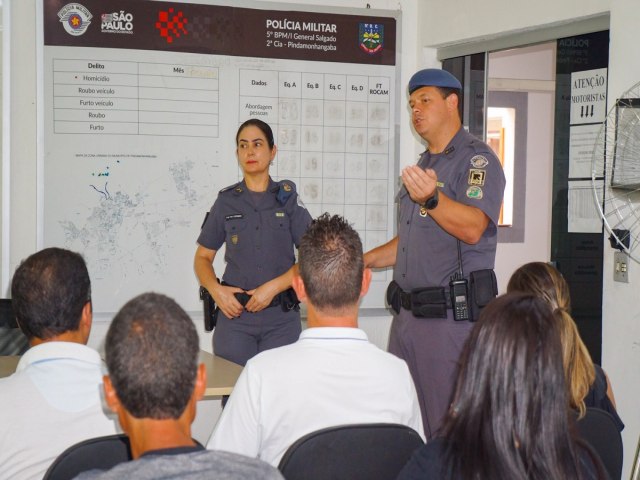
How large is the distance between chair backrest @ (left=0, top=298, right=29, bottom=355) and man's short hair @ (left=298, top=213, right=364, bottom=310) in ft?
4.62

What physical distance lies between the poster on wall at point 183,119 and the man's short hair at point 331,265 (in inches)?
87.7

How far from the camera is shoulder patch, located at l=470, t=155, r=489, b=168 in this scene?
3.13m

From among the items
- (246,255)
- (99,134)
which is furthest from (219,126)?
(246,255)

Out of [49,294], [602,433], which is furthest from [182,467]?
[602,433]

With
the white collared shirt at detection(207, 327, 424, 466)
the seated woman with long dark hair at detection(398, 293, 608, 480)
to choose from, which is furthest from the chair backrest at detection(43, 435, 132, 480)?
the seated woman with long dark hair at detection(398, 293, 608, 480)

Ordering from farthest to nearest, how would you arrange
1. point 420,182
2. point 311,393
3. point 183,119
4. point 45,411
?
point 183,119 < point 420,182 < point 311,393 < point 45,411

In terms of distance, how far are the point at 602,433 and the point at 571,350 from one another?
0.88ft

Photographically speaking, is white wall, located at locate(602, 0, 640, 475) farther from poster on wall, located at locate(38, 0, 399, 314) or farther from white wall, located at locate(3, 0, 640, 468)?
poster on wall, located at locate(38, 0, 399, 314)

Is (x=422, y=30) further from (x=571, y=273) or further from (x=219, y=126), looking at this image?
(x=571, y=273)

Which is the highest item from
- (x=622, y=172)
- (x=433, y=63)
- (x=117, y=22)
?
(x=117, y=22)

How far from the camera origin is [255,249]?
3678 millimetres

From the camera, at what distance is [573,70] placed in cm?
383

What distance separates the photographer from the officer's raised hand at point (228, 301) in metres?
3.48

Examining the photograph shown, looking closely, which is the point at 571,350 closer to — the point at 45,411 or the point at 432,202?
the point at 432,202
